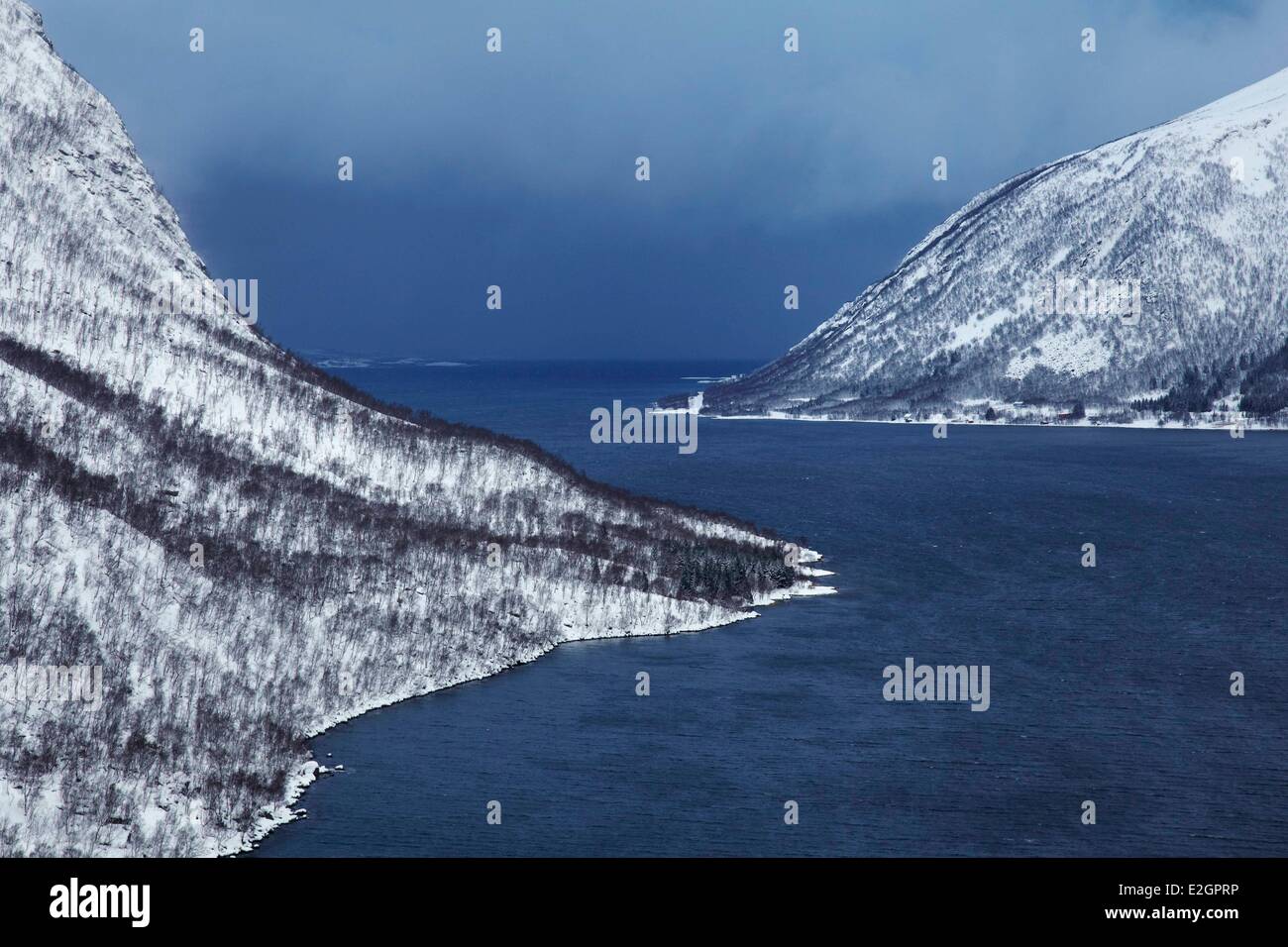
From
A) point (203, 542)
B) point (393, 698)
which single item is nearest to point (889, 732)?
point (393, 698)

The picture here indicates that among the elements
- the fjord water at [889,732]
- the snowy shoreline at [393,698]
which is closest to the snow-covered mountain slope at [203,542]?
the snowy shoreline at [393,698]

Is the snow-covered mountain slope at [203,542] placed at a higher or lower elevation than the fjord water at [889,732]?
higher

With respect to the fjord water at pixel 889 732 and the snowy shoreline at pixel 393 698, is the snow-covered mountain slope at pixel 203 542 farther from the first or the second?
the fjord water at pixel 889 732

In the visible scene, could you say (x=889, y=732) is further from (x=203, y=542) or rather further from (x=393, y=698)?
(x=203, y=542)
